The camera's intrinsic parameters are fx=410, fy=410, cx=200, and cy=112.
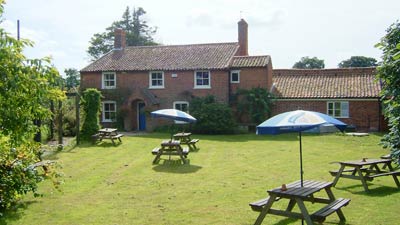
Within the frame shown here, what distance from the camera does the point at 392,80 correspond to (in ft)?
23.4

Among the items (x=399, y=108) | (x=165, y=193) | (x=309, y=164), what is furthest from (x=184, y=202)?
(x=309, y=164)

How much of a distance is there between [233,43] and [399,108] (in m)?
29.6

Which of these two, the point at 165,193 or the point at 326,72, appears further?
the point at 326,72

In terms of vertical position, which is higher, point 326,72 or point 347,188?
point 326,72

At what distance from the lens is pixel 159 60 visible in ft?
116

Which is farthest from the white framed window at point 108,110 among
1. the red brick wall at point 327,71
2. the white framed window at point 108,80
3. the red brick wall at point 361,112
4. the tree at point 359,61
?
the tree at point 359,61

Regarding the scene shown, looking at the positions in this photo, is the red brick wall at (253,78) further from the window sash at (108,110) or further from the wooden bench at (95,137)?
the wooden bench at (95,137)

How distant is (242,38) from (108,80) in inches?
487

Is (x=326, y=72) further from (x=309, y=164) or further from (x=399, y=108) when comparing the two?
(x=399, y=108)

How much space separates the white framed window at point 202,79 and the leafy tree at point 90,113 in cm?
1024

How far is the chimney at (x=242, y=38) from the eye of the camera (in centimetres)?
3600

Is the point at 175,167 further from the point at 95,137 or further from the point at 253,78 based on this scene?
the point at 253,78

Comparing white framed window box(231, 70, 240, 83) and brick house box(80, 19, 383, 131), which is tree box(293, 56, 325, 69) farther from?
white framed window box(231, 70, 240, 83)

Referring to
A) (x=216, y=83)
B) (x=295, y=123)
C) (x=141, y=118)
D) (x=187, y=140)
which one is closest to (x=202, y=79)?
(x=216, y=83)
